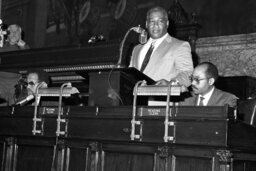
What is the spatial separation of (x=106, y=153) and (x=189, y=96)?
1.32 m

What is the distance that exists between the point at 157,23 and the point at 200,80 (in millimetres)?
920

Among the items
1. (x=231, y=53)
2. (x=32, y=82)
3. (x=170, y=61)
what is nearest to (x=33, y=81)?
(x=32, y=82)

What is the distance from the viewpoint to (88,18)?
12.0 m

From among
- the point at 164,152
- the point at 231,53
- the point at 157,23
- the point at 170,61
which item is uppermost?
the point at 231,53

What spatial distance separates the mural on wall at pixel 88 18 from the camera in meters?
11.0

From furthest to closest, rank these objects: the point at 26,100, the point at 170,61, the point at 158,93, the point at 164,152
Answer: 1. the point at 26,100
2. the point at 170,61
3. the point at 158,93
4. the point at 164,152

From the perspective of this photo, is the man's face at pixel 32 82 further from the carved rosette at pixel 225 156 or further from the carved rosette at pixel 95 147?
Result: the carved rosette at pixel 225 156

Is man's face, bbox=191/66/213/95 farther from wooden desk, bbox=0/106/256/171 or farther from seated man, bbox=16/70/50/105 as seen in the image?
seated man, bbox=16/70/50/105

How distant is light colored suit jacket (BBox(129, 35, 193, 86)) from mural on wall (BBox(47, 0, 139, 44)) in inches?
199

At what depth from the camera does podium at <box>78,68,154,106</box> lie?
16.3ft

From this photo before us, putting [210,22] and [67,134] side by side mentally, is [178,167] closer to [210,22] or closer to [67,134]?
[67,134]

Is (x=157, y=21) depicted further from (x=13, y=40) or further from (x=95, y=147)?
(x=13, y=40)

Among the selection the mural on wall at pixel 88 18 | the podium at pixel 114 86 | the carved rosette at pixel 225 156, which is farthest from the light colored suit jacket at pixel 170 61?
the mural on wall at pixel 88 18

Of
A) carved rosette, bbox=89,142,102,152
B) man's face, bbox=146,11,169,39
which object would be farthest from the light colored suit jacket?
carved rosette, bbox=89,142,102,152
